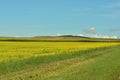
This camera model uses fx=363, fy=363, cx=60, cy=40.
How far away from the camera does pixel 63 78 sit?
1670cm

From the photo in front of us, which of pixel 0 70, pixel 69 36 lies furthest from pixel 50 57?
pixel 69 36

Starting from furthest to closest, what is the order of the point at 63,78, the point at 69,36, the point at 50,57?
the point at 69,36 < the point at 50,57 < the point at 63,78

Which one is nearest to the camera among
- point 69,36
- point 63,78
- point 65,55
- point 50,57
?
point 63,78

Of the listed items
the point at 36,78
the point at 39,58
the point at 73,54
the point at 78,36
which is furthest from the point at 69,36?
the point at 36,78

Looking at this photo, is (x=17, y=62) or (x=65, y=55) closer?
(x=17, y=62)

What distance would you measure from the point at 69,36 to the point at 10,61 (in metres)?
118

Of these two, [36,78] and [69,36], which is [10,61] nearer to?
[36,78]

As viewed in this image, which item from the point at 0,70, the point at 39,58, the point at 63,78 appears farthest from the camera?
the point at 39,58

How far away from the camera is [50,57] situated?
112ft

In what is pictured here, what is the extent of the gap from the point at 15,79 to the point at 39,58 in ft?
47.5

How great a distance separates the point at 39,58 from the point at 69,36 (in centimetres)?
11312

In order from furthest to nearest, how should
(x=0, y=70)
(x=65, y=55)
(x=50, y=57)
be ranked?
(x=65, y=55)
(x=50, y=57)
(x=0, y=70)

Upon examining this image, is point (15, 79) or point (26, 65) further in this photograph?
point (26, 65)

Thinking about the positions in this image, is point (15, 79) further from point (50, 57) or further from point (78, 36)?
point (78, 36)
